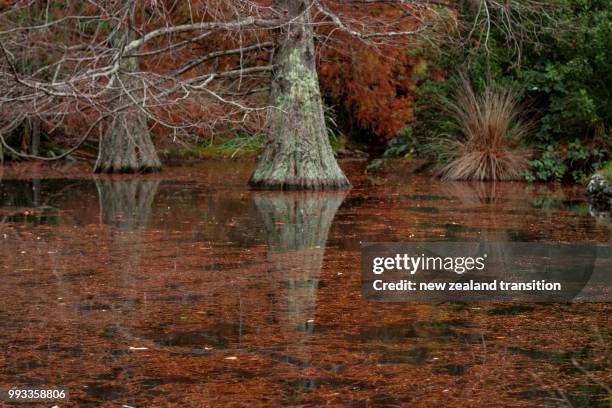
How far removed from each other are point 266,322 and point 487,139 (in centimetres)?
1510

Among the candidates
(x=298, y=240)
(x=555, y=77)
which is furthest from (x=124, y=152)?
(x=298, y=240)

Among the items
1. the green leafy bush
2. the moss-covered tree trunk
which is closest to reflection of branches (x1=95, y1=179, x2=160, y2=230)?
the moss-covered tree trunk

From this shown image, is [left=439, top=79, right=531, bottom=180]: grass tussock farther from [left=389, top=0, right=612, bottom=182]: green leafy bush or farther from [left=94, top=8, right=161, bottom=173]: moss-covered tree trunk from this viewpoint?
[left=94, top=8, right=161, bottom=173]: moss-covered tree trunk

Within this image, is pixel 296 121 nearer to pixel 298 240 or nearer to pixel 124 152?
pixel 124 152

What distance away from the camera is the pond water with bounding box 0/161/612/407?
5559mm

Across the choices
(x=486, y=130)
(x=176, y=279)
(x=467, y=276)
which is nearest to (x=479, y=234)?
(x=467, y=276)

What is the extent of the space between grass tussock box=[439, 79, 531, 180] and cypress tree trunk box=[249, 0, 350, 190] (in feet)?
A: 12.1

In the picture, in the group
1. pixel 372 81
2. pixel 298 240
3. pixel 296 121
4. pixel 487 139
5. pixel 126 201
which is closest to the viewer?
pixel 298 240

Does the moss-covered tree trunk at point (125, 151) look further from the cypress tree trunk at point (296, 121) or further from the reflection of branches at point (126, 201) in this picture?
the cypress tree trunk at point (296, 121)

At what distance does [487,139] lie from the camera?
71.4 ft

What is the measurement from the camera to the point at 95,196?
1838 centimetres

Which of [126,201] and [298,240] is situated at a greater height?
[126,201]

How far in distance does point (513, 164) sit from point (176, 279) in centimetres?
1386

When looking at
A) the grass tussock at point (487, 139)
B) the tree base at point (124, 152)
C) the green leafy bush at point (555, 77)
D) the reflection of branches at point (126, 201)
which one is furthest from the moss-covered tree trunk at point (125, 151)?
the grass tussock at point (487, 139)
